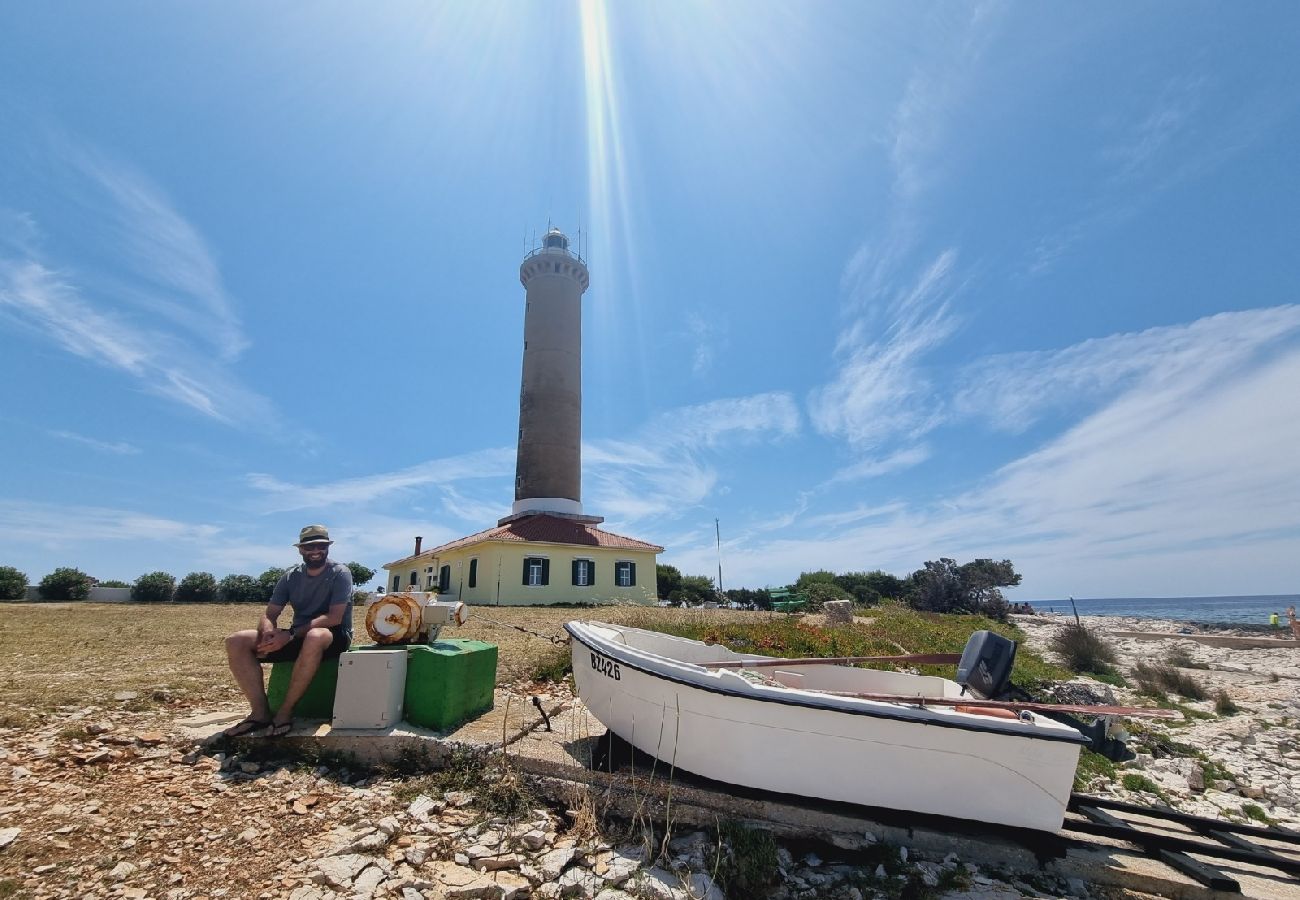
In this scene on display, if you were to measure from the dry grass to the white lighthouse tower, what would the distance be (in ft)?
39.3

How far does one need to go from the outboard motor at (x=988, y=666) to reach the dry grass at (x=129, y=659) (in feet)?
15.0

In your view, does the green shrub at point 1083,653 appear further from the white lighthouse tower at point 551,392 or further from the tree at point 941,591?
the white lighthouse tower at point 551,392

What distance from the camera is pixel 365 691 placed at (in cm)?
458

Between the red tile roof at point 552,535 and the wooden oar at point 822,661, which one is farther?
the red tile roof at point 552,535

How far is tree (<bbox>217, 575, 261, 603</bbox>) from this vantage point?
24.7 meters

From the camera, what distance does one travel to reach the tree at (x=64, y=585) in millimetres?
23484

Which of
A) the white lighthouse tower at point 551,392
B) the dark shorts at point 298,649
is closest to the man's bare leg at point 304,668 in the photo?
the dark shorts at point 298,649

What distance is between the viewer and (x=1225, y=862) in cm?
378

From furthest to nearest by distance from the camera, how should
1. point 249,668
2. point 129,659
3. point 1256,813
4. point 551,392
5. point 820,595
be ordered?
point 551,392
point 820,595
point 129,659
point 1256,813
point 249,668

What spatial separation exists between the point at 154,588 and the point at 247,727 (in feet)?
86.7

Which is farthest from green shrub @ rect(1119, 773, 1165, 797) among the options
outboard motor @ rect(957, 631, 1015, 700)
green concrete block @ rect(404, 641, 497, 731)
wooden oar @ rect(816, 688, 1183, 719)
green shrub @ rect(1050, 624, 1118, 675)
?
green shrub @ rect(1050, 624, 1118, 675)

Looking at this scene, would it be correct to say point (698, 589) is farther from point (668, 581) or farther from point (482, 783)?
point (482, 783)

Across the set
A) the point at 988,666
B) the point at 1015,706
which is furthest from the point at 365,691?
the point at 988,666

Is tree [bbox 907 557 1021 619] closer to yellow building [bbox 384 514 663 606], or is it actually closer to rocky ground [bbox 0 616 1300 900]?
yellow building [bbox 384 514 663 606]
